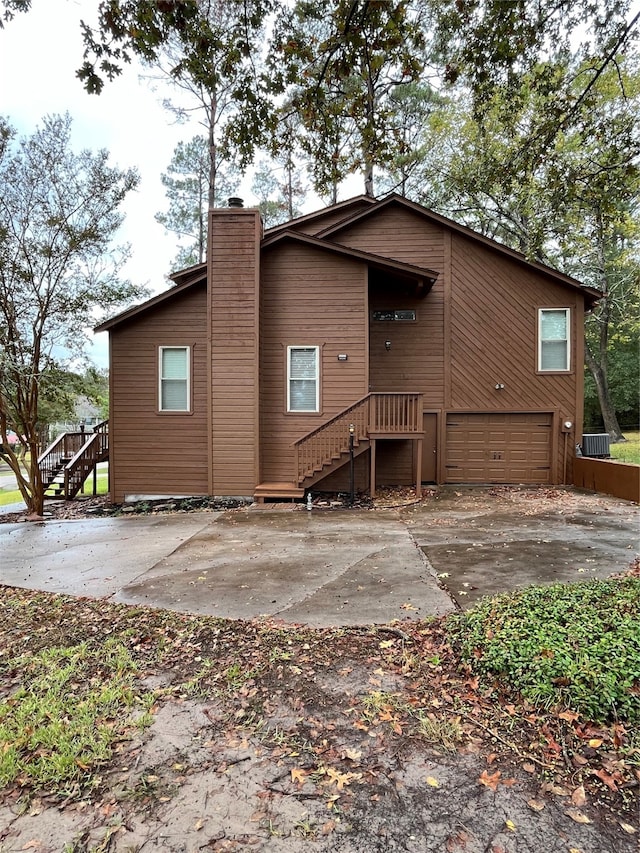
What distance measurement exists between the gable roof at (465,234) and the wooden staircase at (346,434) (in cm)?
478

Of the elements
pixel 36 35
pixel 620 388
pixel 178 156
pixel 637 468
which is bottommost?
pixel 637 468

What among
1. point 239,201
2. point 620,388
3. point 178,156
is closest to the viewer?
point 239,201

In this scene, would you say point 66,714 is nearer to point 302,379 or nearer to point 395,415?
point 395,415

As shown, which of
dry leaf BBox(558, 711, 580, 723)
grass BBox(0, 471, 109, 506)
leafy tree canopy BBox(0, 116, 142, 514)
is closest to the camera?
dry leaf BBox(558, 711, 580, 723)

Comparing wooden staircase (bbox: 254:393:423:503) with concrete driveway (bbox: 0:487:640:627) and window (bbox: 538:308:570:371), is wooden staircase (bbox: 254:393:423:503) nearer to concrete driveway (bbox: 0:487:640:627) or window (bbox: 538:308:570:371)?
concrete driveway (bbox: 0:487:640:627)

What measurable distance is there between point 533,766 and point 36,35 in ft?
24.0

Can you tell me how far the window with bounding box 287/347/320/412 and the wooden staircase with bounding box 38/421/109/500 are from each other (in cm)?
646

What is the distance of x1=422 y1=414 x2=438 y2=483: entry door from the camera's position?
11562mm

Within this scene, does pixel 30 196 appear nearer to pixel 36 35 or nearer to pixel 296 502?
pixel 36 35

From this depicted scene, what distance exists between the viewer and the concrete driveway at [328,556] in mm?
4199

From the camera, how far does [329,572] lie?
5.00 m

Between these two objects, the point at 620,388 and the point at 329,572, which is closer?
the point at 329,572

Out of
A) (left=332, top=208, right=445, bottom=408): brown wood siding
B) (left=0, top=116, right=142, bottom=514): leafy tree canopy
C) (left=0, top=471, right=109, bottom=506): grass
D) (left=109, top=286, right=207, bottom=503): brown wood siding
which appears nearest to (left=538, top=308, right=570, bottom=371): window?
(left=332, top=208, right=445, bottom=408): brown wood siding

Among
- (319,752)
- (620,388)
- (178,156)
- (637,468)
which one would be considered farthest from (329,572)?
(620,388)
